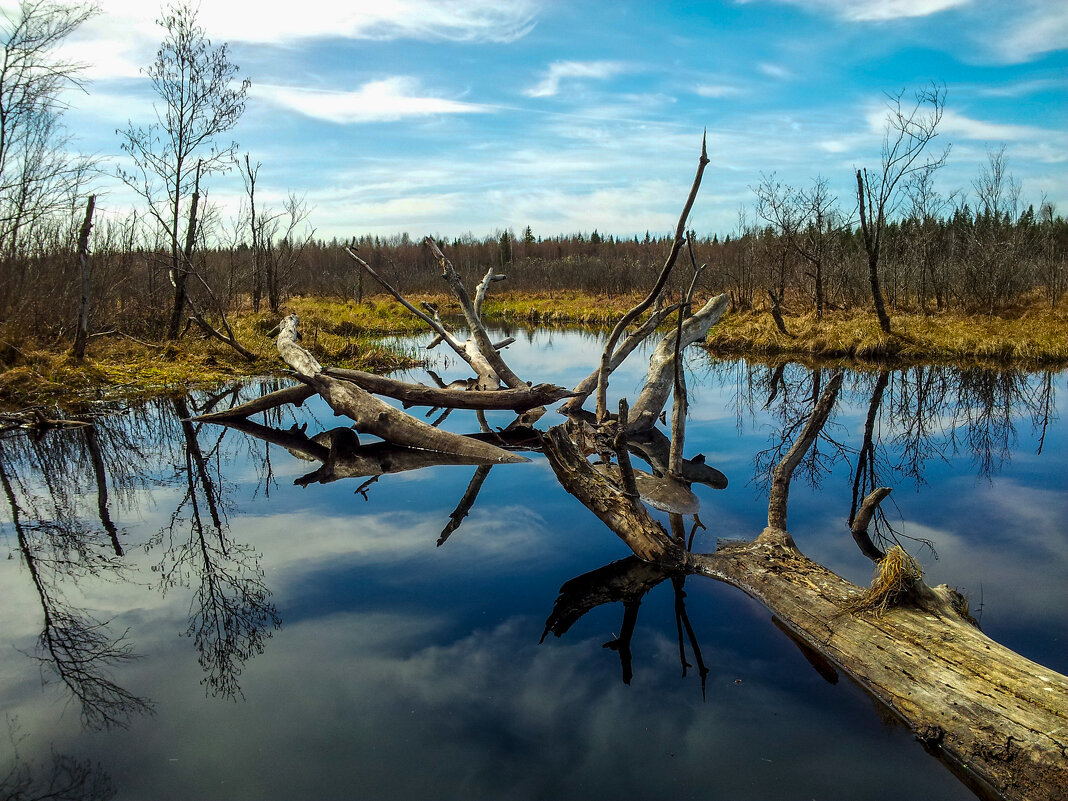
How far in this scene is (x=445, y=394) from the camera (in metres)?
8.81

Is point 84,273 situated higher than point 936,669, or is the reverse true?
point 84,273

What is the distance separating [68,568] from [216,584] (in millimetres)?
1282

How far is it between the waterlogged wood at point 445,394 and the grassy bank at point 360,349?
5.43 metres

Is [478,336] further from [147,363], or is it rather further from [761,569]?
[147,363]

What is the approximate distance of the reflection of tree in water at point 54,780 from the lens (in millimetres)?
2953

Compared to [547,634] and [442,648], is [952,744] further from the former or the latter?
[442,648]

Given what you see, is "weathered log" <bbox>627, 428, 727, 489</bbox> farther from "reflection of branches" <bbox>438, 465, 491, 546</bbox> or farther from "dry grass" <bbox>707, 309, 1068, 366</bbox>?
"dry grass" <bbox>707, 309, 1068, 366</bbox>

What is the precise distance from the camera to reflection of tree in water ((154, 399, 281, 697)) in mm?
4145

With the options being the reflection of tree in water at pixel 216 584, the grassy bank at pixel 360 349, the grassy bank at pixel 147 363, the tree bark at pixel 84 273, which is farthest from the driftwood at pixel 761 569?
the tree bark at pixel 84 273

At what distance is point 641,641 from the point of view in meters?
4.29

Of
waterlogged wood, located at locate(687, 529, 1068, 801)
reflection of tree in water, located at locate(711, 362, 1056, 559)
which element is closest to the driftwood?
waterlogged wood, located at locate(687, 529, 1068, 801)

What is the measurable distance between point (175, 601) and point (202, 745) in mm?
1841

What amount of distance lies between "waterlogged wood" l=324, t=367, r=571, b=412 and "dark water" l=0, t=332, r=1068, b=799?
2.95ft

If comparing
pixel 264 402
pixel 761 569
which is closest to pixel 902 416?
pixel 761 569
